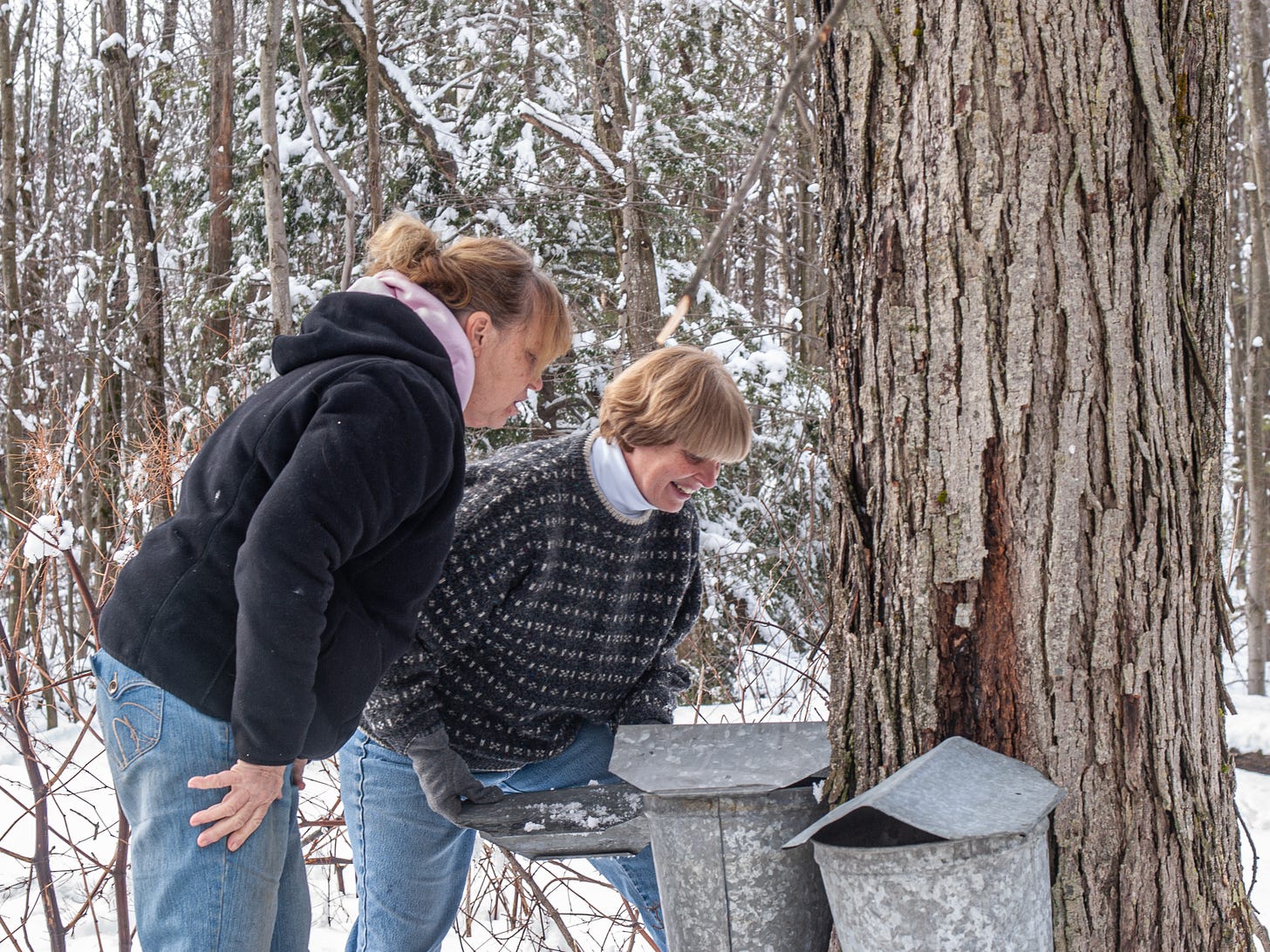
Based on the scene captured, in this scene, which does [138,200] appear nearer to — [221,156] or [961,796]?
[221,156]

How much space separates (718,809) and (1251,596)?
767cm

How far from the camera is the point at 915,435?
146cm

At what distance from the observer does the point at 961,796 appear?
1.24m

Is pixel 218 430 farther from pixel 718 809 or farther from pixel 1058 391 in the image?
pixel 1058 391

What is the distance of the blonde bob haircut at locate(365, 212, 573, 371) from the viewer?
1.91 meters

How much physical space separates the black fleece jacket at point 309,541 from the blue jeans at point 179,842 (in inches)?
2.0

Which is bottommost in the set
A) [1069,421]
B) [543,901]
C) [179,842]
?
[543,901]

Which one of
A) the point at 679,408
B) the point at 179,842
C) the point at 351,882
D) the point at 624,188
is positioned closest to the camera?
the point at 179,842

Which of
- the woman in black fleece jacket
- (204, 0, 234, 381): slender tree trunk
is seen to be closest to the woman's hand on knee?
the woman in black fleece jacket

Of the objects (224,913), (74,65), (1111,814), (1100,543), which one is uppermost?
(74,65)

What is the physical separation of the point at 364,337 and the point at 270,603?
47 cm

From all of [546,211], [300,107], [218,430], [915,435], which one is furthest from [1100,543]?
[300,107]

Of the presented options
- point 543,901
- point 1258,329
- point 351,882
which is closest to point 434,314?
point 543,901

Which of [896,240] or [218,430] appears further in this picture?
[218,430]
